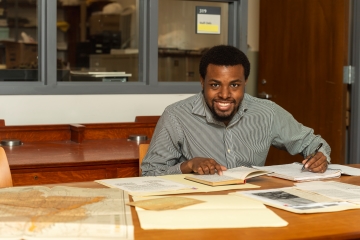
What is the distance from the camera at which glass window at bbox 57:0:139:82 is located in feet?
14.3

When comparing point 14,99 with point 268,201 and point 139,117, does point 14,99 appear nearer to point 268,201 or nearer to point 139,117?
point 139,117

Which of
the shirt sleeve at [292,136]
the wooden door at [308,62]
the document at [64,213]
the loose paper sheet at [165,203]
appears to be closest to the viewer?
the document at [64,213]

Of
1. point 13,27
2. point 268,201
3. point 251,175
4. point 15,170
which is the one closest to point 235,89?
point 251,175

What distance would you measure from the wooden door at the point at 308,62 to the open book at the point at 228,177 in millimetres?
2376

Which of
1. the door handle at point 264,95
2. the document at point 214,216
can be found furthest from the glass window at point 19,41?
the document at point 214,216

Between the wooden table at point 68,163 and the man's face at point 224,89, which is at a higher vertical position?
the man's face at point 224,89

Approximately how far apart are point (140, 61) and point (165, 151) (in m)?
1.94

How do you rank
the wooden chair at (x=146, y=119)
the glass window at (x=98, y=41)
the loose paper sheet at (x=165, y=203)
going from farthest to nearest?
the glass window at (x=98, y=41) → the wooden chair at (x=146, y=119) → the loose paper sheet at (x=165, y=203)

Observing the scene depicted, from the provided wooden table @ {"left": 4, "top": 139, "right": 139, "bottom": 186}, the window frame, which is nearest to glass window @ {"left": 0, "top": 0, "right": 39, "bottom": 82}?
the window frame

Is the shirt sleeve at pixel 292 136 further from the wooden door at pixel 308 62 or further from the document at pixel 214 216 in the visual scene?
the wooden door at pixel 308 62

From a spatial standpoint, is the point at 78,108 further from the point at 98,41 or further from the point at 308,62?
the point at 308,62

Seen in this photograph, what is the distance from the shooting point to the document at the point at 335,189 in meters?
1.95

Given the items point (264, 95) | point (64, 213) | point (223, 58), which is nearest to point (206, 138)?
point (223, 58)

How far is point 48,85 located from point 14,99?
0.81ft
